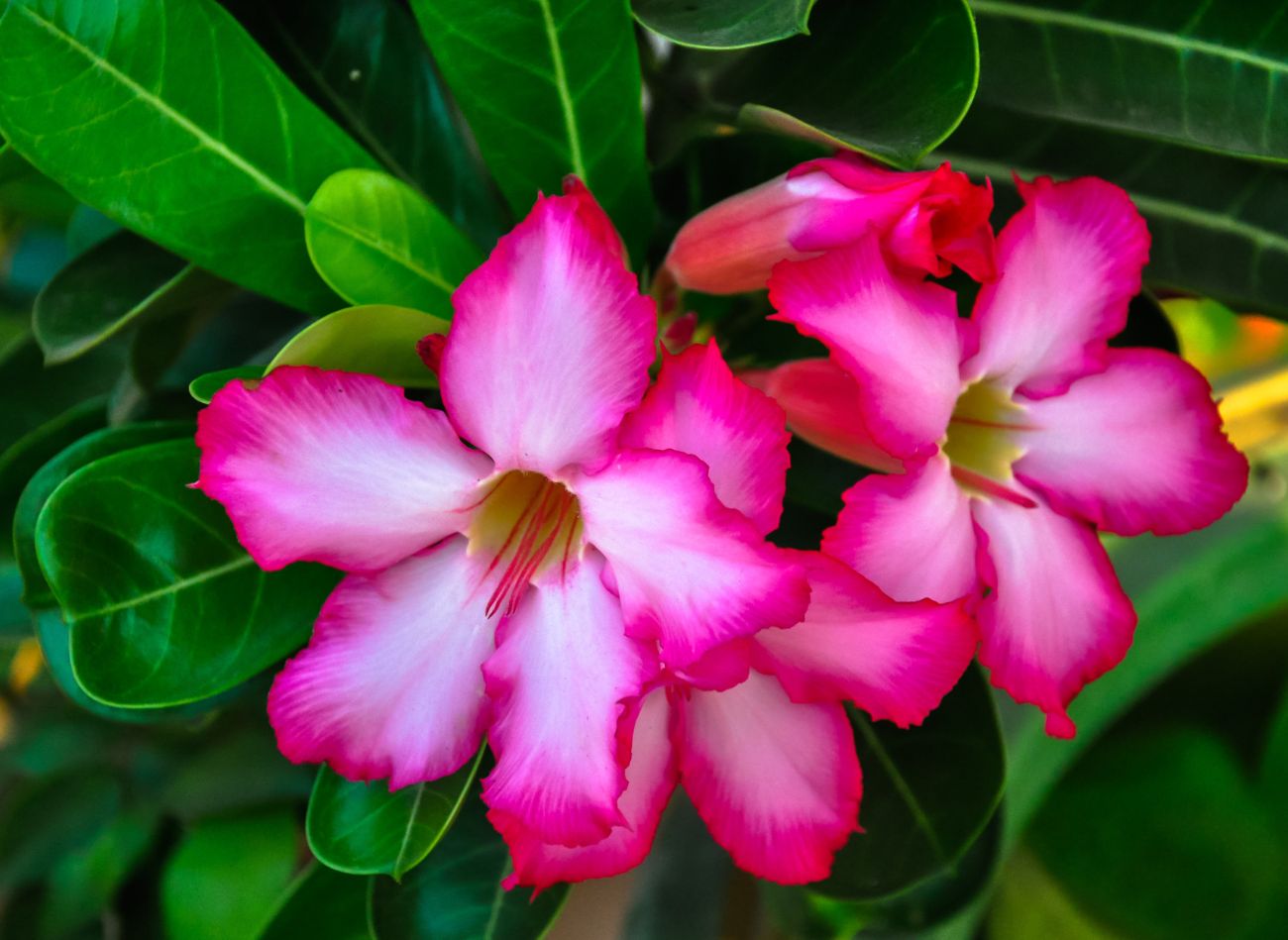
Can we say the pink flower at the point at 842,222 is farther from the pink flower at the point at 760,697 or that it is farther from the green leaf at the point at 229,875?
the green leaf at the point at 229,875

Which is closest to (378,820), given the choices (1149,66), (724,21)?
(724,21)

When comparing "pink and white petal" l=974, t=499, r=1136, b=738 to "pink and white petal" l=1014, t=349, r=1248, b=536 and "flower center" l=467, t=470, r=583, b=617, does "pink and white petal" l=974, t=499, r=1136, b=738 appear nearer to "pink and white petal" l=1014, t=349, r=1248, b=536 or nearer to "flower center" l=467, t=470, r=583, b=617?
"pink and white petal" l=1014, t=349, r=1248, b=536

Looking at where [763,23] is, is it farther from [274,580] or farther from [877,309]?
[274,580]

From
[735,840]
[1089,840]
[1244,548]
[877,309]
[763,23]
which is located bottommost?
[1089,840]

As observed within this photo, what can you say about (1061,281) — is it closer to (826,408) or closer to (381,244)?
(826,408)

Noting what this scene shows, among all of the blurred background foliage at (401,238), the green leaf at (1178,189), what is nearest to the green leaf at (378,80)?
the blurred background foliage at (401,238)

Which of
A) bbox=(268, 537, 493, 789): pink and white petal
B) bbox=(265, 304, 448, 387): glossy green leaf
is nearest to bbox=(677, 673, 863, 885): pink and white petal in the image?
bbox=(268, 537, 493, 789): pink and white petal

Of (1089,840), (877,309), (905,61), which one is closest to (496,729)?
(877,309)
